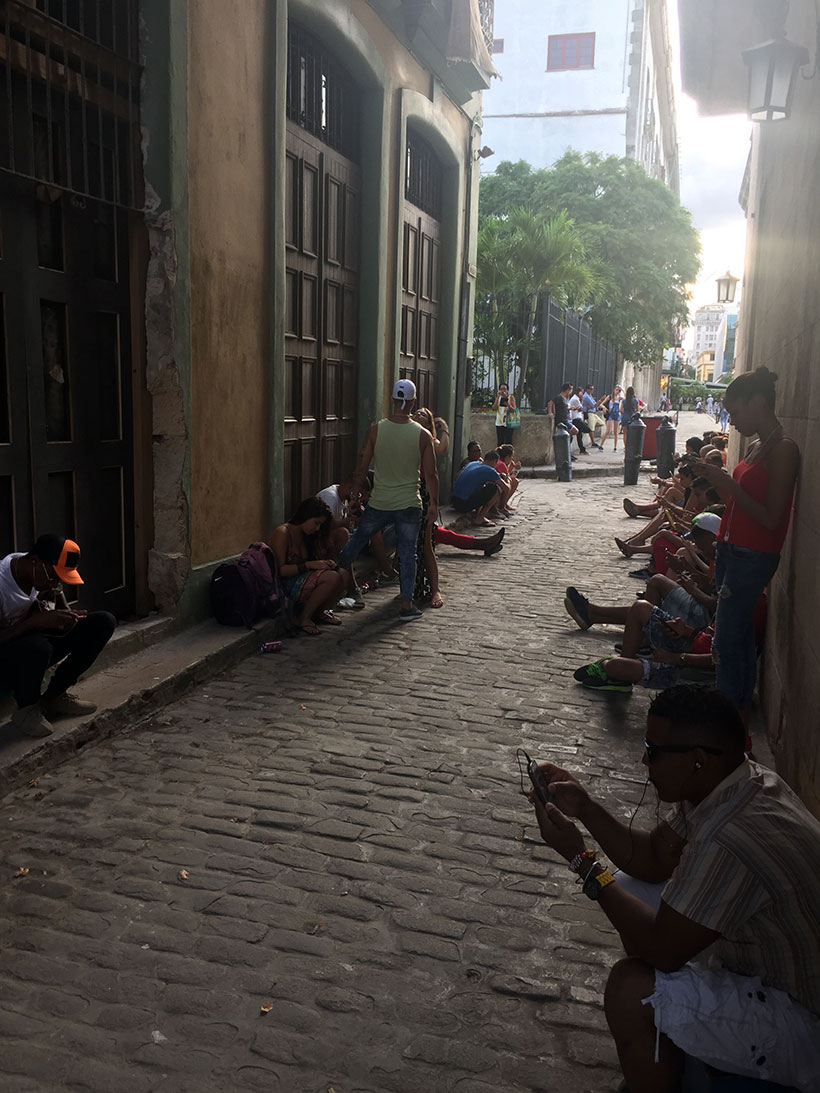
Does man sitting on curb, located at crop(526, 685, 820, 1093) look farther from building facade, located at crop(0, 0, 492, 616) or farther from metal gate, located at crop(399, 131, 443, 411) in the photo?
metal gate, located at crop(399, 131, 443, 411)

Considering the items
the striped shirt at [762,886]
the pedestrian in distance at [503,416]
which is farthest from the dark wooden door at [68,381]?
the pedestrian in distance at [503,416]

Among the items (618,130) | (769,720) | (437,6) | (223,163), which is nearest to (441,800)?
(769,720)

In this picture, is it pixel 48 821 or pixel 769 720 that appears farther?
pixel 769 720

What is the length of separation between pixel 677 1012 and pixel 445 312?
40.4 feet

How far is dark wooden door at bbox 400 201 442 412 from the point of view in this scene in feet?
39.8

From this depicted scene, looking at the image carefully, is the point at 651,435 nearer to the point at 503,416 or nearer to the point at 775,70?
the point at 503,416

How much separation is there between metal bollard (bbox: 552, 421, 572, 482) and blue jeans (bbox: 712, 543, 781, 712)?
46.4 ft

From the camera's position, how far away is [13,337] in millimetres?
5121

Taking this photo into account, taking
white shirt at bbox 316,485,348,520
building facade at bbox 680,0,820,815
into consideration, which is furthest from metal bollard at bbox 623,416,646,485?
white shirt at bbox 316,485,348,520

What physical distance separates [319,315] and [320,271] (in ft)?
1.40

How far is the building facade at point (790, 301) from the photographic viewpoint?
12.8 feet

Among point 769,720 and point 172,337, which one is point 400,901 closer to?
point 769,720

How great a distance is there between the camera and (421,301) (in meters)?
12.8

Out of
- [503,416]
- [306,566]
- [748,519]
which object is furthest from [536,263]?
[748,519]
